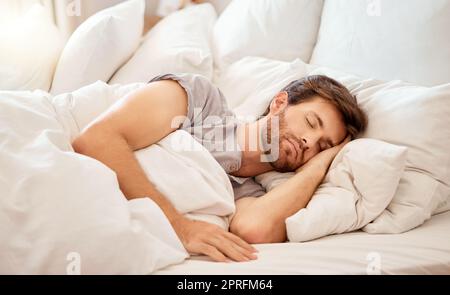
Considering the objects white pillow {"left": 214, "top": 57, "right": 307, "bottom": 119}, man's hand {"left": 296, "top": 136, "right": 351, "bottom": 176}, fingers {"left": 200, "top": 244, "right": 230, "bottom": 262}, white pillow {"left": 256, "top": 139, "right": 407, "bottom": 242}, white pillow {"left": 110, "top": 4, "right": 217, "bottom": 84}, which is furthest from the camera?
white pillow {"left": 110, "top": 4, "right": 217, "bottom": 84}

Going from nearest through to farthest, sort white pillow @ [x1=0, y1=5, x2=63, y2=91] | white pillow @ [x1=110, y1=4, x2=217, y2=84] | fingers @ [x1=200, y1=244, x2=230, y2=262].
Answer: fingers @ [x1=200, y1=244, x2=230, y2=262] → white pillow @ [x1=0, y1=5, x2=63, y2=91] → white pillow @ [x1=110, y1=4, x2=217, y2=84]

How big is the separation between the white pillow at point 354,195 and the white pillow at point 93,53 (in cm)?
102

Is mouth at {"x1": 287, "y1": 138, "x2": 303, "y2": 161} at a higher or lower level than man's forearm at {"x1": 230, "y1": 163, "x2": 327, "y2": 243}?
higher

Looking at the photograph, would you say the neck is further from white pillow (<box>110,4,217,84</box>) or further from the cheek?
white pillow (<box>110,4,217,84</box>)

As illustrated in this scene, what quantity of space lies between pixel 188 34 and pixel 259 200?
108 centimetres

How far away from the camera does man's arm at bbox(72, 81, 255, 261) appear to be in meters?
0.92

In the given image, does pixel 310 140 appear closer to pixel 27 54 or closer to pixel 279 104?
pixel 279 104

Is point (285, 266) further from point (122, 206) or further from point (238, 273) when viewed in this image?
point (122, 206)

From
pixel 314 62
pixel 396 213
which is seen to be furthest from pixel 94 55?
pixel 396 213

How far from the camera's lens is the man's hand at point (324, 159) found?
117 cm

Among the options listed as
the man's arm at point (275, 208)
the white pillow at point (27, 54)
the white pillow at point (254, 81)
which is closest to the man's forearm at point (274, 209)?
the man's arm at point (275, 208)

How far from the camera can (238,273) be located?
835 millimetres

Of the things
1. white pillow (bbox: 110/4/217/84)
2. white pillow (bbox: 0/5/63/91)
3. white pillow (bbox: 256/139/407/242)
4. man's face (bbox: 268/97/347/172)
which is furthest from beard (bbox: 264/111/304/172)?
white pillow (bbox: 0/5/63/91)

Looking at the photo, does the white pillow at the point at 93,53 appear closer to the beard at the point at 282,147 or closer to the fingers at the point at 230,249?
the beard at the point at 282,147
